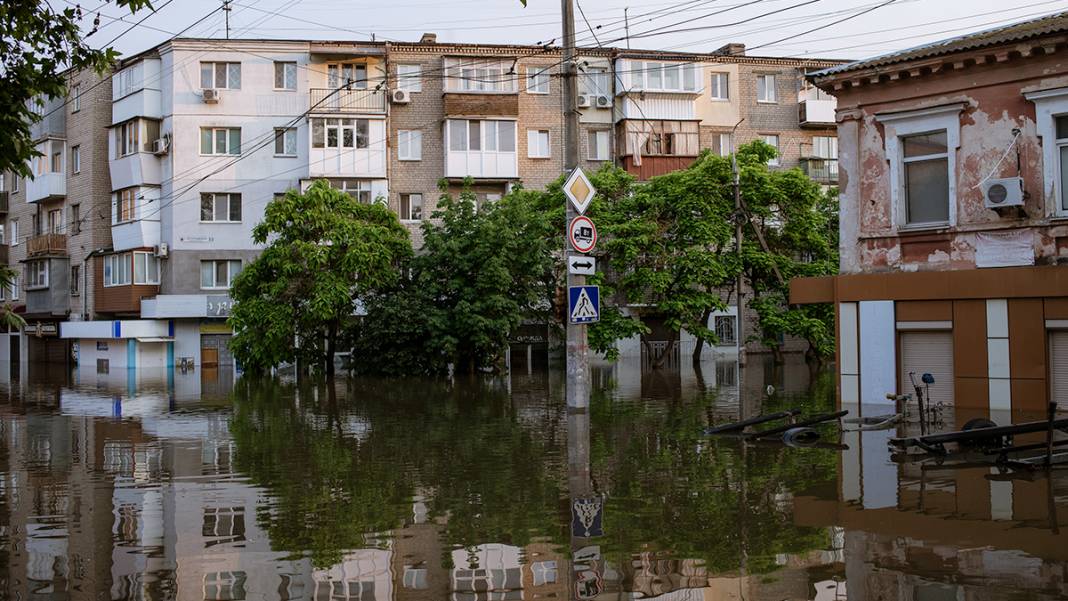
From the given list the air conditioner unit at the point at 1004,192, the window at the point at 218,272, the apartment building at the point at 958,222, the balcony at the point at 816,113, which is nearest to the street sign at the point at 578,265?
the apartment building at the point at 958,222

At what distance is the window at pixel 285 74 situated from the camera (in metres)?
47.1

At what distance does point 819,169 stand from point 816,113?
9.20 feet

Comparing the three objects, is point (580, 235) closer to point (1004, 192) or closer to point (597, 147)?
point (1004, 192)

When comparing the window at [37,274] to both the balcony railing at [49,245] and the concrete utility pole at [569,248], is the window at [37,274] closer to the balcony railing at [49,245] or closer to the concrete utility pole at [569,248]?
the balcony railing at [49,245]

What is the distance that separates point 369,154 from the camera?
4594 centimetres

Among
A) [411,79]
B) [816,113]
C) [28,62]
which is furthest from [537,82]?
[28,62]

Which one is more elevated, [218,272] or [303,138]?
[303,138]

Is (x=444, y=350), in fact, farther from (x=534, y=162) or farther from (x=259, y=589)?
(x=259, y=589)

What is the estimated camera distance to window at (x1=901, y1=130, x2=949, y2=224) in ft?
59.0

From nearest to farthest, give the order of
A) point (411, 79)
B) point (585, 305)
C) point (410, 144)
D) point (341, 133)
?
point (585, 305) < point (341, 133) < point (411, 79) < point (410, 144)

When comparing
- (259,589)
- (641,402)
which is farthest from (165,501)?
(641,402)

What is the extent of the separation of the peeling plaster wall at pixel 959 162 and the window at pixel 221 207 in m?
33.9

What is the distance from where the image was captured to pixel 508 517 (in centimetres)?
925

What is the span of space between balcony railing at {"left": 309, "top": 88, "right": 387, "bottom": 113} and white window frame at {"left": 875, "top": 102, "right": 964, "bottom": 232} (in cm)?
3106
